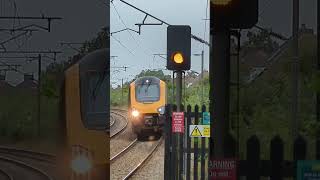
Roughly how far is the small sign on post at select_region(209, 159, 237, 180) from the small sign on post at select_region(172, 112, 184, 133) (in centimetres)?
467

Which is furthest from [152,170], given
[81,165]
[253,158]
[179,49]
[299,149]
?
[299,149]

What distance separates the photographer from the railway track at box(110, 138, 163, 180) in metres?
13.4

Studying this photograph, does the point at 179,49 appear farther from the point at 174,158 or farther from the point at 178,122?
the point at 174,158

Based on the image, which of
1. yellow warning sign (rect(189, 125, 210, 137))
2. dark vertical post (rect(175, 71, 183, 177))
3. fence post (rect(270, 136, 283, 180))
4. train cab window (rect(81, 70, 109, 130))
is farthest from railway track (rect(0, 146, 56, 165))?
yellow warning sign (rect(189, 125, 210, 137))

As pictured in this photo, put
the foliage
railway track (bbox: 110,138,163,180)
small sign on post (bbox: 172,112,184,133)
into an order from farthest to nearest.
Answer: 1. railway track (bbox: 110,138,163,180)
2. small sign on post (bbox: 172,112,184,133)
3. the foliage


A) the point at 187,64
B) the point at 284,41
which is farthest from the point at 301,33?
the point at 187,64

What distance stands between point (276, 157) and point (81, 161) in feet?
3.99

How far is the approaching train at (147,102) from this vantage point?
772 inches

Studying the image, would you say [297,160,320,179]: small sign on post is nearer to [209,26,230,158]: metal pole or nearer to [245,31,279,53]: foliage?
[209,26,230,158]: metal pole

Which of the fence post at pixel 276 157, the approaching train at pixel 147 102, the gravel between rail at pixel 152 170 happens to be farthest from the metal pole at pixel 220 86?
the approaching train at pixel 147 102

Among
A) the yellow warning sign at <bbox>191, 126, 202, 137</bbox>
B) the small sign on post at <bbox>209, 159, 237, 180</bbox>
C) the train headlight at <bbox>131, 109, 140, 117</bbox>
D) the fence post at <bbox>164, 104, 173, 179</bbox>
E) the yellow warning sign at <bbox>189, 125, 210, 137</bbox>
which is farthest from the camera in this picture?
the train headlight at <bbox>131, 109, 140, 117</bbox>

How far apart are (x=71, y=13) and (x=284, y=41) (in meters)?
1.29

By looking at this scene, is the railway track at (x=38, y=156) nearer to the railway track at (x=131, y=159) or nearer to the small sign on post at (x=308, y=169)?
the small sign on post at (x=308, y=169)

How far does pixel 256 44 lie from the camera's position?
3510 millimetres
